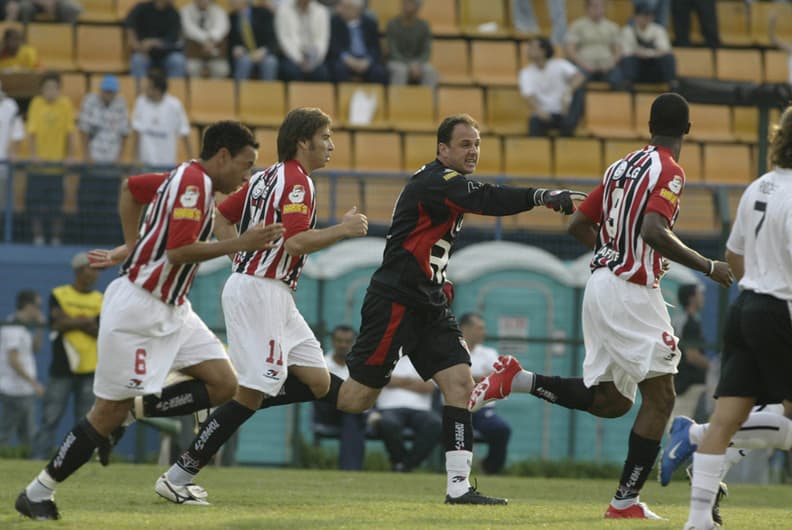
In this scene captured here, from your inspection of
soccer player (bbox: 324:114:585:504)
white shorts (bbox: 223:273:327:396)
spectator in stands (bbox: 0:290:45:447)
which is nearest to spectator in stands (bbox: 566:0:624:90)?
spectator in stands (bbox: 0:290:45:447)

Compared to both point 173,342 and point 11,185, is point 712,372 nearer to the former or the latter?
point 11,185

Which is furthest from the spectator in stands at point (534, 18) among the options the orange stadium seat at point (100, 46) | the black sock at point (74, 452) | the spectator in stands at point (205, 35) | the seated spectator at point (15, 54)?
the black sock at point (74, 452)

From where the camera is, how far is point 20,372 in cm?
1577

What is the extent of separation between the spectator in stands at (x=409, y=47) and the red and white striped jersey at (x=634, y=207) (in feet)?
38.8

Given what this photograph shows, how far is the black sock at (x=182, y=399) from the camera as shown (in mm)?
8578

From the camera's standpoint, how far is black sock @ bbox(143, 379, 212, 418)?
858cm

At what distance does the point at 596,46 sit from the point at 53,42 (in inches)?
285

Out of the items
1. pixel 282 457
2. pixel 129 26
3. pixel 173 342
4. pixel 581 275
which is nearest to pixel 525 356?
pixel 581 275

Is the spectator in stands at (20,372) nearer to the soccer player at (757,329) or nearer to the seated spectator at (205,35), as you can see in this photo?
the seated spectator at (205,35)

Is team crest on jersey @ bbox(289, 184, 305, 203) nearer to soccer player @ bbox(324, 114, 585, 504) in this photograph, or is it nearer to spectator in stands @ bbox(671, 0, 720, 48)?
soccer player @ bbox(324, 114, 585, 504)

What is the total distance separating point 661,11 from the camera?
866 inches

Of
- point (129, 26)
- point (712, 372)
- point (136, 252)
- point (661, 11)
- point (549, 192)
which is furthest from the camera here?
point (661, 11)

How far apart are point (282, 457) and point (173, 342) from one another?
8.20 metres

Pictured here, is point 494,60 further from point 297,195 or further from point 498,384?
point 297,195
